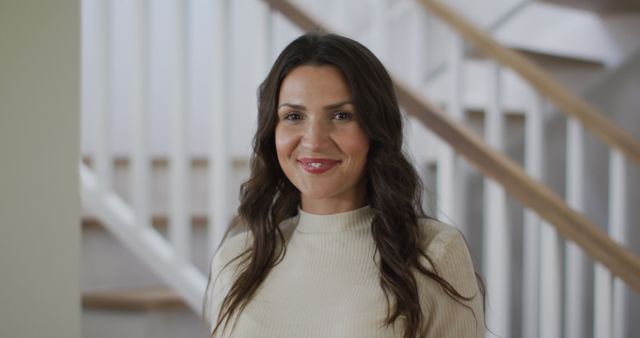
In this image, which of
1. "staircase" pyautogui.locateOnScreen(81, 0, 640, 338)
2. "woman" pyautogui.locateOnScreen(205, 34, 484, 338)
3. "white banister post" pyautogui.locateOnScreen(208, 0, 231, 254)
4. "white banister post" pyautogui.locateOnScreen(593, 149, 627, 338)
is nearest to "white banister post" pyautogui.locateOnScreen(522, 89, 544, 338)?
"staircase" pyautogui.locateOnScreen(81, 0, 640, 338)

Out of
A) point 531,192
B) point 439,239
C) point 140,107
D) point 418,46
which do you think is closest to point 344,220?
point 439,239

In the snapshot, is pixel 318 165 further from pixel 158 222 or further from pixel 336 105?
pixel 158 222

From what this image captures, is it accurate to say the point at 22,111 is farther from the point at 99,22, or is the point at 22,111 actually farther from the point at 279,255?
the point at 99,22

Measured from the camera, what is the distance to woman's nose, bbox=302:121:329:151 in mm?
1052

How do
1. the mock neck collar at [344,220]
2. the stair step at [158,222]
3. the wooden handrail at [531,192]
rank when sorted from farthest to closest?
the stair step at [158,222] → the wooden handrail at [531,192] → the mock neck collar at [344,220]

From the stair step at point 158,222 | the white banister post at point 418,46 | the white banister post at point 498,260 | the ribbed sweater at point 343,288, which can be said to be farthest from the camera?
the white banister post at point 418,46

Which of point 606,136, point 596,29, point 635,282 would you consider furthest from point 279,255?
point 596,29

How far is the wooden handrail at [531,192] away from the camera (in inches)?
61.0

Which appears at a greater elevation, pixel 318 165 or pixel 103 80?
pixel 103 80

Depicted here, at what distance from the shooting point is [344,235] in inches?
44.7

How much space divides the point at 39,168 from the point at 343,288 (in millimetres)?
475

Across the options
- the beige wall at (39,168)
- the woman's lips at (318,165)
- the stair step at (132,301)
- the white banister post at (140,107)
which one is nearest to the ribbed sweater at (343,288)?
the woman's lips at (318,165)

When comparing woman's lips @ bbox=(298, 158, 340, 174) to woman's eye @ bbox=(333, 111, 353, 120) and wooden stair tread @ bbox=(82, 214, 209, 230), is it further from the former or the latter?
wooden stair tread @ bbox=(82, 214, 209, 230)

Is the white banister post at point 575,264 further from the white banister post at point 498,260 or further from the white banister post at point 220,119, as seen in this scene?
the white banister post at point 220,119
